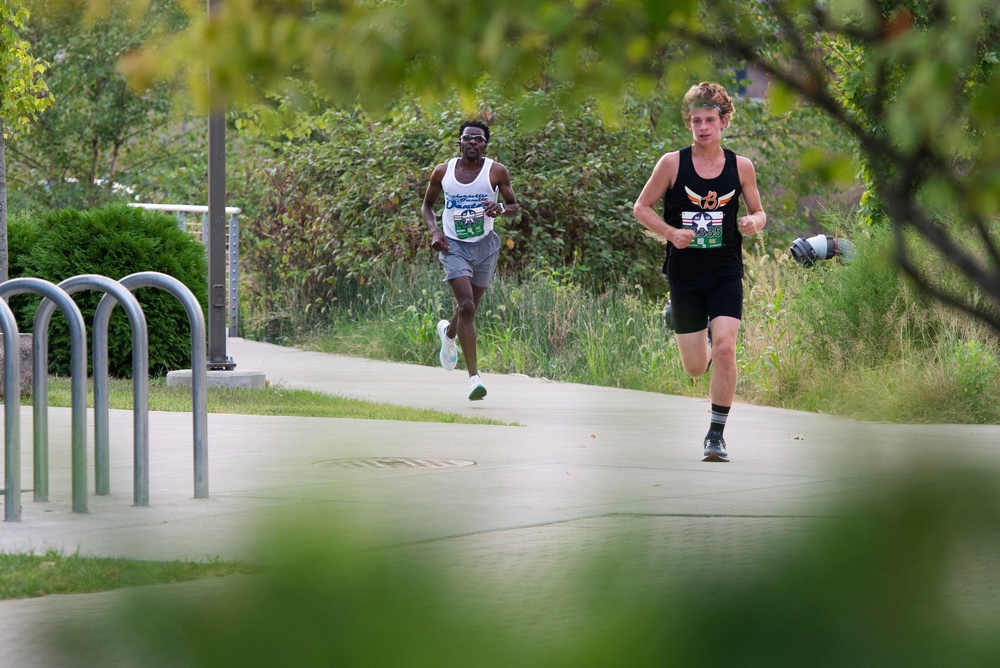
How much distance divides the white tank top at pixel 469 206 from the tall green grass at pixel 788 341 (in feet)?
7.03

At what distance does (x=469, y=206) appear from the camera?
1195cm

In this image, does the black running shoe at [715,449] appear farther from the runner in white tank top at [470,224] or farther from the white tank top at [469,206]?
the white tank top at [469,206]

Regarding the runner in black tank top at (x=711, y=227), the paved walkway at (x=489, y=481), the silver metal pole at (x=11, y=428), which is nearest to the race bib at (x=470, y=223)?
the paved walkway at (x=489, y=481)

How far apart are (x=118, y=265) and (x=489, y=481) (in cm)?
704

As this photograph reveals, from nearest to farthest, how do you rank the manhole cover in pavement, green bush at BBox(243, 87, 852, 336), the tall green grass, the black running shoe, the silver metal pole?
1. the silver metal pole
2. the manhole cover in pavement
3. the black running shoe
4. the tall green grass
5. green bush at BBox(243, 87, 852, 336)

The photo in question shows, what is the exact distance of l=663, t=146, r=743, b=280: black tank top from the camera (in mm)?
8156

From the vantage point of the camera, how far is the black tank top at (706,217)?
26.8ft

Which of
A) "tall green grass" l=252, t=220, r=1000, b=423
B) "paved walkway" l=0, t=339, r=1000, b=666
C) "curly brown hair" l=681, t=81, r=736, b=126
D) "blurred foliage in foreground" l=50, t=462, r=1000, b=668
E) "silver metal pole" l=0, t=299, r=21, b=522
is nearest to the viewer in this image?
"blurred foliage in foreground" l=50, t=462, r=1000, b=668

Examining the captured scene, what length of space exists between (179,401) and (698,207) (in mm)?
4443

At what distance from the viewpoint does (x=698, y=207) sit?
8180 millimetres

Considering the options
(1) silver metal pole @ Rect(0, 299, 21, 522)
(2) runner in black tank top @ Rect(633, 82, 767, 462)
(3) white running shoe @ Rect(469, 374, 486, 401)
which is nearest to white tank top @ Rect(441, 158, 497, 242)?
(3) white running shoe @ Rect(469, 374, 486, 401)

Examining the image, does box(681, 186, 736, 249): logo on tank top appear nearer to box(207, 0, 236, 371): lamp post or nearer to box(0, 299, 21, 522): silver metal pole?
box(0, 299, 21, 522): silver metal pole

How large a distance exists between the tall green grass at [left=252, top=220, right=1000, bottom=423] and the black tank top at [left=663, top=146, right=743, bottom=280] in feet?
3.12

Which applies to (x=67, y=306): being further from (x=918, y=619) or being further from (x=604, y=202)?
(x=604, y=202)
